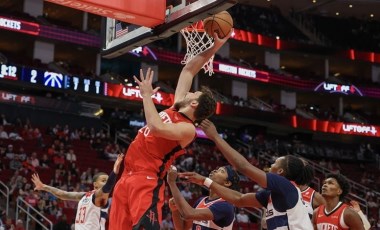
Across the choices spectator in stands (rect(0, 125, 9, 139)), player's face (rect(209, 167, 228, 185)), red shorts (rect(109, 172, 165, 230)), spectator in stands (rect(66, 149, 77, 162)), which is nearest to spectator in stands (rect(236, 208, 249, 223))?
spectator in stands (rect(66, 149, 77, 162))

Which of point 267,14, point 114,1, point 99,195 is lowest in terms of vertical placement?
point 99,195

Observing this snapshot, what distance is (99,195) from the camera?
892 centimetres

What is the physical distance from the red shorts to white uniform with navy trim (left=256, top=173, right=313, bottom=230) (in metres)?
1.00

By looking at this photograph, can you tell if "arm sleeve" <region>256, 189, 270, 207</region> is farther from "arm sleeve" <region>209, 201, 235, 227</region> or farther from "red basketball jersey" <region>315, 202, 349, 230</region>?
"red basketball jersey" <region>315, 202, 349, 230</region>

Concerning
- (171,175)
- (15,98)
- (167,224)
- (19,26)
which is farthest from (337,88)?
(171,175)

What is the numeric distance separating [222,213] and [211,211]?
147 millimetres

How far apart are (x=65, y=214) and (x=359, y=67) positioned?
26339 mm

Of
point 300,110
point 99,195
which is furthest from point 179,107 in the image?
point 300,110

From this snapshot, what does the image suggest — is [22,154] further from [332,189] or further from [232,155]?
[232,155]

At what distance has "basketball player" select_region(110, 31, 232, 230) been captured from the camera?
16.8ft

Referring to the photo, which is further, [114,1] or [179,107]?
[114,1]

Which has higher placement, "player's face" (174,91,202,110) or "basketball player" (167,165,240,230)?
"player's face" (174,91,202,110)

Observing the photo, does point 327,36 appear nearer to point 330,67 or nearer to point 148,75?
point 330,67

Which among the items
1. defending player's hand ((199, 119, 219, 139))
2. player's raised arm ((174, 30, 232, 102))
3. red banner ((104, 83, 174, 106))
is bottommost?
defending player's hand ((199, 119, 219, 139))
